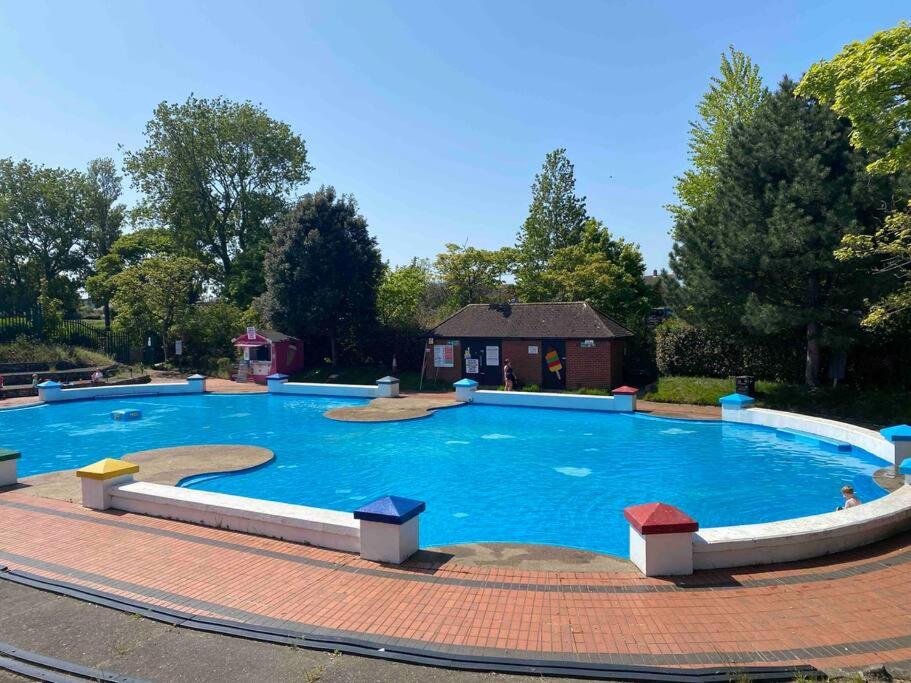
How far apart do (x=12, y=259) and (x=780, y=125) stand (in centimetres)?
5730

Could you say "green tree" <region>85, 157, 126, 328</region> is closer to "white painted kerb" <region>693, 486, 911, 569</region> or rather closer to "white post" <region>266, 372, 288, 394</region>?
"white post" <region>266, 372, 288, 394</region>

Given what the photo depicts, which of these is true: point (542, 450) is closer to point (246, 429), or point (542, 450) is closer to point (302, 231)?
point (246, 429)

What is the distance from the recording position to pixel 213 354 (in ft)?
124

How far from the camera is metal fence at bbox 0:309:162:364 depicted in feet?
122

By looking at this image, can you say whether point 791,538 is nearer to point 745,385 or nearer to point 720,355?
point 745,385

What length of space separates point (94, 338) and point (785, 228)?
39.7 m

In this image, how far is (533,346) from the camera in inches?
1149

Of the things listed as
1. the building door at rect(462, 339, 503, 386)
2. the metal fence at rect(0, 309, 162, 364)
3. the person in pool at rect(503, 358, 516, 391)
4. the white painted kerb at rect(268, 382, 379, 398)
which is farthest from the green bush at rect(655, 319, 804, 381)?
the metal fence at rect(0, 309, 162, 364)

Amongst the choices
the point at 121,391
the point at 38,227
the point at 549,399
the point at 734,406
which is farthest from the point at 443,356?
the point at 38,227

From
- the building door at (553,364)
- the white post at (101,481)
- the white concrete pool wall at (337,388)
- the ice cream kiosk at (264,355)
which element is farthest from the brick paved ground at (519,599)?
the ice cream kiosk at (264,355)

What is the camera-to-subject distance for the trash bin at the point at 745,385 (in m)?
23.6

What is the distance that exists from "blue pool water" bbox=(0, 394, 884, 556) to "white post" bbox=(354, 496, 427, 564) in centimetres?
263

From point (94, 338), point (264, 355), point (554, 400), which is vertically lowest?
point (554, 400)

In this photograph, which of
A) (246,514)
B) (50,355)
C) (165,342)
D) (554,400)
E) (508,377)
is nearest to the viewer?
(246,514)
